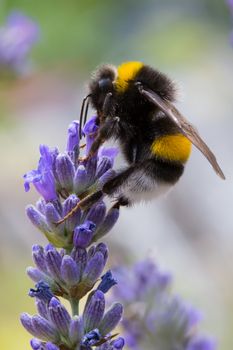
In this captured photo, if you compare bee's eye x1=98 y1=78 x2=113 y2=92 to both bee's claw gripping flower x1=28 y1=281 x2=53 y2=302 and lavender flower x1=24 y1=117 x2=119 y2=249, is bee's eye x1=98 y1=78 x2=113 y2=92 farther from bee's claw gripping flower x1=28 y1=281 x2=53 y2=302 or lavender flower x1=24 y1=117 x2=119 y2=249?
Result: bee's claw gripping flower x1=28 y1=281 x2=53 y2=302

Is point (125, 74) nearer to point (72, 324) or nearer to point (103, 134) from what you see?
point (103, 134)

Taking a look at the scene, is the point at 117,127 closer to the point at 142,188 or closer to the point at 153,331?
the point at 142,188

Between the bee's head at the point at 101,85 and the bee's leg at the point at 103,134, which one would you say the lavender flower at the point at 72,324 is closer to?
the bee's leg at the point at 103,134

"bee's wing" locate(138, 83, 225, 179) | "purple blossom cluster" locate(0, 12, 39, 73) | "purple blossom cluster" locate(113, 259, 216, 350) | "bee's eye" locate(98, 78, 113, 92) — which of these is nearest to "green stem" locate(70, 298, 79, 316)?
"bee's wing" locate(138, 83, 225, 179)

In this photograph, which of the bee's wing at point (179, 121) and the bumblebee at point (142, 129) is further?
the bumblebee at point (142, 129)

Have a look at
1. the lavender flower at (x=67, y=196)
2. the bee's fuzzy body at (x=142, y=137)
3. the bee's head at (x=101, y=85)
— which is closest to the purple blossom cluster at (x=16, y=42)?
the bee's head at (x=101, y=85)

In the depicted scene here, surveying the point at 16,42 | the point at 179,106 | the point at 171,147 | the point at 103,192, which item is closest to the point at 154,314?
the point at 171,147

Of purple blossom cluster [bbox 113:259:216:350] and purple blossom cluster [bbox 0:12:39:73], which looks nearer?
purple blossom cluster [bbox 113:259:216:350]
